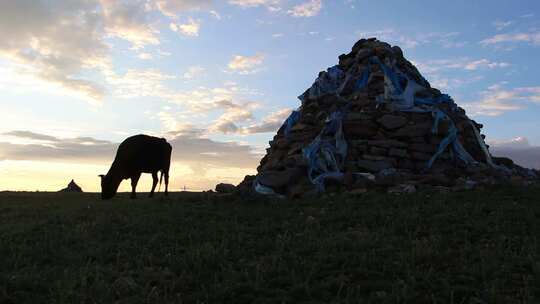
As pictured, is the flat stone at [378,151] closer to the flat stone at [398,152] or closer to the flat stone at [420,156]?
the flat stone at [398,152]

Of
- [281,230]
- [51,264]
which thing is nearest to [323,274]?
[281,230]

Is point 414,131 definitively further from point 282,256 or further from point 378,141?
point 282,256

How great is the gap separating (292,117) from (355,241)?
17.2 m

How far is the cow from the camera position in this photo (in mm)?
23828

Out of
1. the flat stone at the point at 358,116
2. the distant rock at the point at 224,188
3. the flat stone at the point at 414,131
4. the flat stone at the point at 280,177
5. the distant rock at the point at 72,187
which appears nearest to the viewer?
the flat stone at the point at 280,177

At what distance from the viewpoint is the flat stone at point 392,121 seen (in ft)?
74.1

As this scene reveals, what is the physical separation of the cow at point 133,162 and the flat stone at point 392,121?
36.6 ft

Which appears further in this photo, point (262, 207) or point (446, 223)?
point (262, 207)

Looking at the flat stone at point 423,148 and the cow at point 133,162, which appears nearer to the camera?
Result: the flat stone at point 423,148

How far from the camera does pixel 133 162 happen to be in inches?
945

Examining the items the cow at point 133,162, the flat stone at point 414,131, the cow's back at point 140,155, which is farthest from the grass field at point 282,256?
the cow's back at point 140,155

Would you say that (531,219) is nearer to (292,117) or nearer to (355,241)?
(355,241)

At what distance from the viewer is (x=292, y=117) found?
87.7 feet

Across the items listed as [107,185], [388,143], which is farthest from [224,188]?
[388,143]
